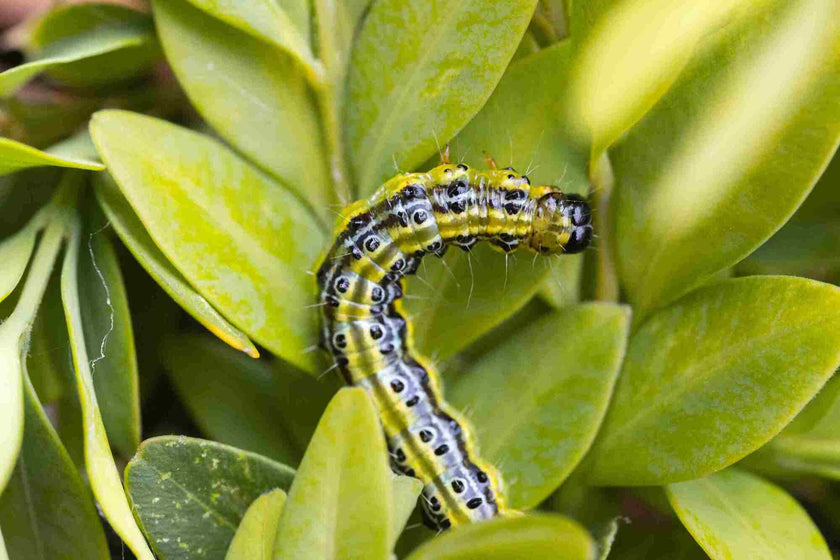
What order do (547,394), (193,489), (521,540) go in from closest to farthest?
(521,540), (193,489), (547,394)

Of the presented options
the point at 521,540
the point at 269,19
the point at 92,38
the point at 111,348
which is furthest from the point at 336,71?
the point at 521,540

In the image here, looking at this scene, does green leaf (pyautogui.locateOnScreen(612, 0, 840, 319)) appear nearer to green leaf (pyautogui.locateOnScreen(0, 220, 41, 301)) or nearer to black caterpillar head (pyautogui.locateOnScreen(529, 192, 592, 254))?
black caterpillar head (pyautogui.locateOnScreen(529, 192, 592, 254))

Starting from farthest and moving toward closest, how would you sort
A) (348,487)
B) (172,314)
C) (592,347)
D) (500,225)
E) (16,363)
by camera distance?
(172,314) → (500,225) → (592,347) → (16,363) → (348,487)

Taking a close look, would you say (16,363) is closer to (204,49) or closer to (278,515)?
(278,515)

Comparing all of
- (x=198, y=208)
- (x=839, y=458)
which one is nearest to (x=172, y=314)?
(x=198, y=208)

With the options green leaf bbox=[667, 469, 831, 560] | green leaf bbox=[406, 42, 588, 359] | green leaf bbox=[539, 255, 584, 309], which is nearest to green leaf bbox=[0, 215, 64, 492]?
green leaf bbox=[406, 42, 588, 359]

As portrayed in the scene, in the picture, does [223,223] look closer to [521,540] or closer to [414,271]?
[414,271]

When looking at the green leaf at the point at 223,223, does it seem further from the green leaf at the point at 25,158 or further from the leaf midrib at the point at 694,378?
the leaf midrib at the point at 694,378
